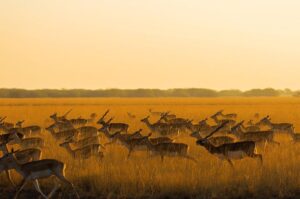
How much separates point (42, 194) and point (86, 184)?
1.64 meters

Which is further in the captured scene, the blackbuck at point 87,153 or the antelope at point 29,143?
the antelope at point 29,143

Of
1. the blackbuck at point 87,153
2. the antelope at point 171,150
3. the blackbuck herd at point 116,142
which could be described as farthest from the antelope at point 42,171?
the antelope at point 171,150

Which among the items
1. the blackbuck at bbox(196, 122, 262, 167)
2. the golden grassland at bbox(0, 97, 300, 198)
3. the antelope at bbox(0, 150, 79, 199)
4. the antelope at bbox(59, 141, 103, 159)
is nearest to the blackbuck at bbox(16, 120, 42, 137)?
the antelope at bbox(59, 141, 103, 159)

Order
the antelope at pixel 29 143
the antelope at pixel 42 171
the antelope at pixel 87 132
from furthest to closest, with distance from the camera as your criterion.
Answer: the antelope at pixel 87 132
the antelope at pixel 29 143
the antelope at pixel 42 171

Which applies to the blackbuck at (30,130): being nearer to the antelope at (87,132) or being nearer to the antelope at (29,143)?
the antelope at (87,132)

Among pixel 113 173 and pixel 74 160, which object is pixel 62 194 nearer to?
pixel 113 173

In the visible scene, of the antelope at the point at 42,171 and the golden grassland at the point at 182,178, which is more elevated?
the antelope at the point at 42,171

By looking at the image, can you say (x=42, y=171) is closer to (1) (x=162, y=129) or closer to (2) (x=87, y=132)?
(2) (x=87, y=132)

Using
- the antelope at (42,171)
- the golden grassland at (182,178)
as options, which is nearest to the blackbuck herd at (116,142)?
the antelope at (42,171)

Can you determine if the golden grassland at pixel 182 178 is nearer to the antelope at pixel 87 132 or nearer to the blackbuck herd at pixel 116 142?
the blackbuck herd at pixel 116 142

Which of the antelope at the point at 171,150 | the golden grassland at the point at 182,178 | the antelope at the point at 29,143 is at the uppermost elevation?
the antelope at the point at 171,150

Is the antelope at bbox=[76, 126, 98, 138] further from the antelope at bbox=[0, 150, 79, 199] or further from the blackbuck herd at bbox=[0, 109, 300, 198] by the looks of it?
the antelope at bbox=[0, 150, 79, 199]

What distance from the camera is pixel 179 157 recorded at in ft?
53.0

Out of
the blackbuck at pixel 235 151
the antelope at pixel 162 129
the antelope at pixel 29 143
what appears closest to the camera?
the blackbuck at pixel 235 151
